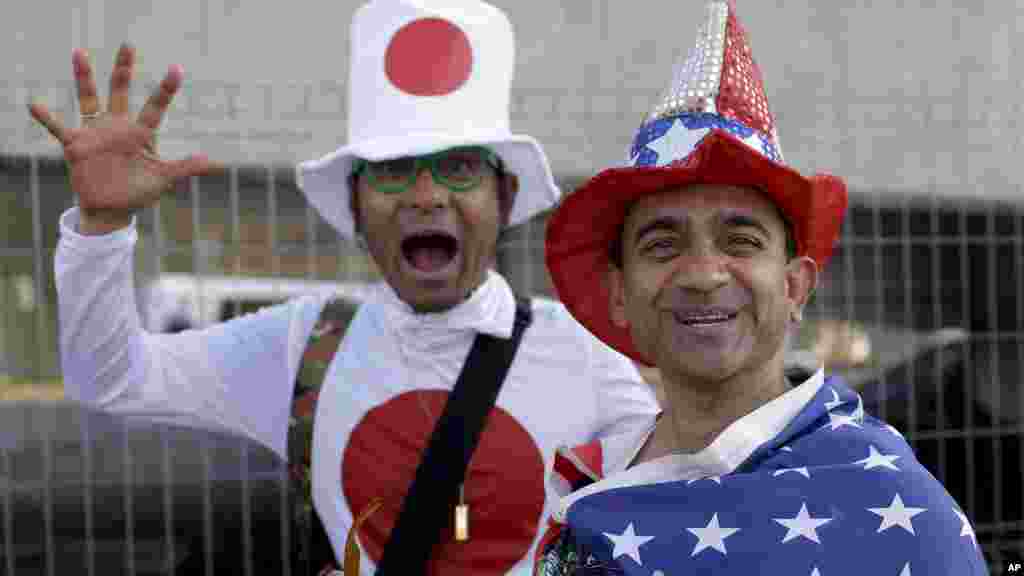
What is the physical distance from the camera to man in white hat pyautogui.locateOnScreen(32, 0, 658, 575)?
262 cm

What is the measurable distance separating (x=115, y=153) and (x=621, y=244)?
3.94 ft

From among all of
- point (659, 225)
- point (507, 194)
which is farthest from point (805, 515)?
point (507, 194)

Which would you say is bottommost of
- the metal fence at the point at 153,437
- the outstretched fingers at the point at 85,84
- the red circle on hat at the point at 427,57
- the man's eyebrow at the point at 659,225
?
the metal fence at the point at 153,437

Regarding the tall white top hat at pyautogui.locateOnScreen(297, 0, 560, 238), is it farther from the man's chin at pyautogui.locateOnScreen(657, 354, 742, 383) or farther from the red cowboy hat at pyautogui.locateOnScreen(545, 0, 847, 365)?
the man's chin at pyautogui.locateOnScreen(657, 354, 742, 383)

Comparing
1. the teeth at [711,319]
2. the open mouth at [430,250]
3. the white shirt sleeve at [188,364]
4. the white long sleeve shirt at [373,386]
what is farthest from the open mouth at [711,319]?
the white shirt sleeve at [188,364]

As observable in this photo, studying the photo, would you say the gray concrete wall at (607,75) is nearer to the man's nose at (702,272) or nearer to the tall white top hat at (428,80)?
the tall white top hat at (428,80)

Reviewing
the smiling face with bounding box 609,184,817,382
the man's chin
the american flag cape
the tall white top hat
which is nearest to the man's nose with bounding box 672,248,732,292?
the smiling face with bounding box 609,184,817,382

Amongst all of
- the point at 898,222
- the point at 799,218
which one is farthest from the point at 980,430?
the point at 799,218

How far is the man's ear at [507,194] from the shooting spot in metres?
3.02

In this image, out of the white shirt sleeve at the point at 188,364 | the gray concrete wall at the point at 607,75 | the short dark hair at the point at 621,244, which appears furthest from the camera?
the gray concrete wall at the point at 607,75

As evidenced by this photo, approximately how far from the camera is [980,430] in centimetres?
482

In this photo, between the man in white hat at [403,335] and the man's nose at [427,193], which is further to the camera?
the man's nose at [427,193]

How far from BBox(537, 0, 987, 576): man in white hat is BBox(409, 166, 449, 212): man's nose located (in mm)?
840

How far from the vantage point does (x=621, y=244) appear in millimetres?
1987
